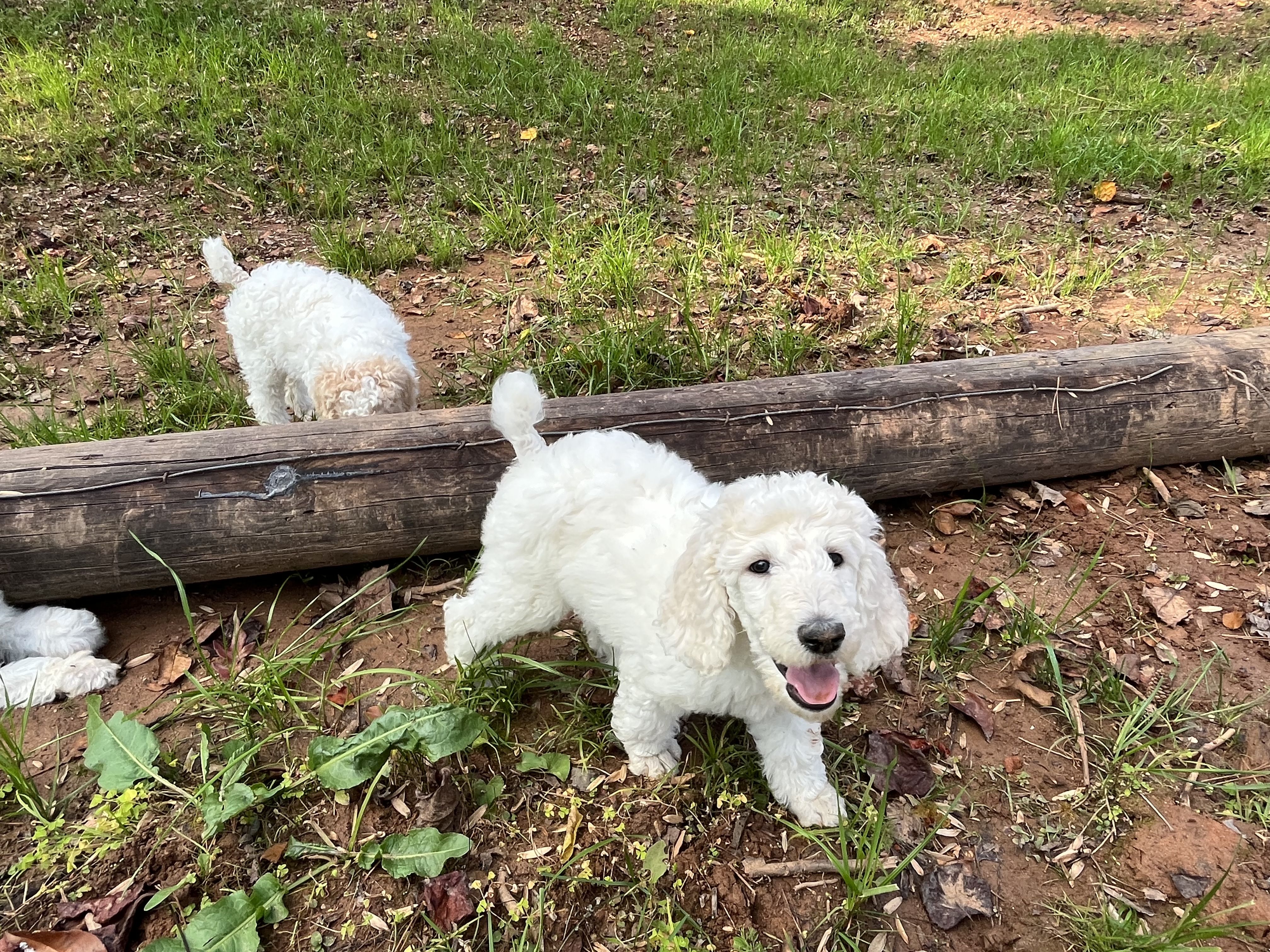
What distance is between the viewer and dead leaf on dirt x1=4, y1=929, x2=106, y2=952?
192 cm

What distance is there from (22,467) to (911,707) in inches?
148

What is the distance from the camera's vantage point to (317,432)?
3.04 metres

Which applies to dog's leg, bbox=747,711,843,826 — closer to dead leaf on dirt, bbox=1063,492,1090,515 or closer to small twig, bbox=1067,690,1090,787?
small twig, bbox=1067,690,1090,787

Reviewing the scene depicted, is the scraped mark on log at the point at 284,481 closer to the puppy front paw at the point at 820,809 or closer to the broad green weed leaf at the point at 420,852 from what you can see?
the broad green weed leaf at the point at 420,852

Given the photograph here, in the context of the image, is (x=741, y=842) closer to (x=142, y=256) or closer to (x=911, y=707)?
(x=911, y=707)

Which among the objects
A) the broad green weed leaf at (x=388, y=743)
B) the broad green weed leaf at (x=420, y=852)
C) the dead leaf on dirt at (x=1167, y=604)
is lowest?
the dead leaf on dirt at (x=1167, y=604)

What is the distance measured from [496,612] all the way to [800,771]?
1.20 meters

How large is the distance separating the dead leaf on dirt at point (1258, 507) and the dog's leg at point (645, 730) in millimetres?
3114

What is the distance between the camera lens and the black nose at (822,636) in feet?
5.02

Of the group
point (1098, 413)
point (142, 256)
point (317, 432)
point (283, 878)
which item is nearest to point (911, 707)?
point (1098, 413)

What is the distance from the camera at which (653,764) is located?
2371mm

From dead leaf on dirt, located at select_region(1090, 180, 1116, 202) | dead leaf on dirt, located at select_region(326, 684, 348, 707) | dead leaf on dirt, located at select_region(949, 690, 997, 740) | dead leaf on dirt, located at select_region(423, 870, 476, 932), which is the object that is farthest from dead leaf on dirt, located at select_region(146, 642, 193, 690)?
dead leaf on dirt, located at select_region(1090, 180, 1116, 202)

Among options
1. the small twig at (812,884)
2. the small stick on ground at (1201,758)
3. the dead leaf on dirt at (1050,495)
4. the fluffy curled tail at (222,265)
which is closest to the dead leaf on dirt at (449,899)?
the small twig at (812,884)

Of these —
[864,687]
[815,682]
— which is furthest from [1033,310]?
[815,682]
